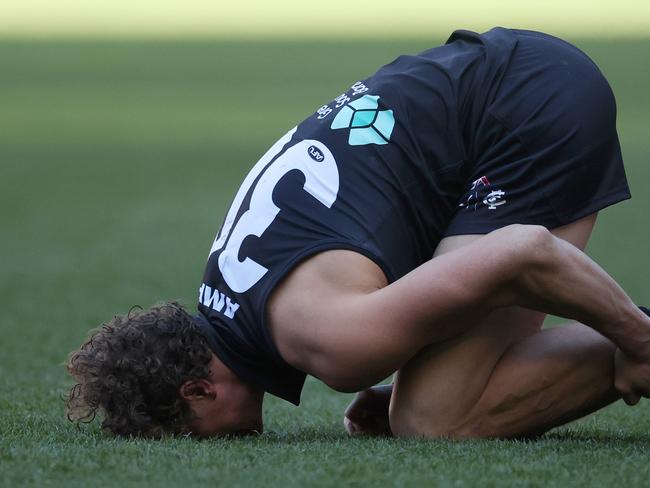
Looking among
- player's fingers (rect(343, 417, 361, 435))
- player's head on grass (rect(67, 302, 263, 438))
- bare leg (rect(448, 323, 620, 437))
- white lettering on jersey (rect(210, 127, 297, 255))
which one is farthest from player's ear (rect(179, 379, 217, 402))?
bare leg (rect(448, 323, 620, 437))

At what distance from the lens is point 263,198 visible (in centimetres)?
332

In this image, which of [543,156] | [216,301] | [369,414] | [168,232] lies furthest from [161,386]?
[168,232]

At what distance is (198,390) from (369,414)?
22.6 inches

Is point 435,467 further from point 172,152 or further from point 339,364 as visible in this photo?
point 172,152

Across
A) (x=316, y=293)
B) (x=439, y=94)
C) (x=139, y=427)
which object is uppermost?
(x=439, y=94)

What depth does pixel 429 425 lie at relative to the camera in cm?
329

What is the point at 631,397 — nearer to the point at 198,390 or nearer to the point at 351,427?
the point at 351,427

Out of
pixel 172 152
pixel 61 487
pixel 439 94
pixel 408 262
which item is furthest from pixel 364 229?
pixel 172 152

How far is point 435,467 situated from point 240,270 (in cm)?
74

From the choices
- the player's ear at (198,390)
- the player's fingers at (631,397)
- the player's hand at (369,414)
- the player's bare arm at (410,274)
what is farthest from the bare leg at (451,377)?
the player's ear at (198,390)

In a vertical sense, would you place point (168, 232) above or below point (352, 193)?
below

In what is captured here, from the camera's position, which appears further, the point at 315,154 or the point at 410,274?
the point at 315,154

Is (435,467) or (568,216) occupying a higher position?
(568,216)

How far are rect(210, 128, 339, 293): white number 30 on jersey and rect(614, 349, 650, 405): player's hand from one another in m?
0.84
